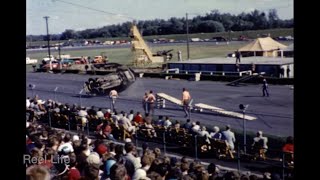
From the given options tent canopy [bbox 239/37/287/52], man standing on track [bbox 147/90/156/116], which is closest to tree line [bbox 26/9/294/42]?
tent canopy [bbox 239/37/287/52]

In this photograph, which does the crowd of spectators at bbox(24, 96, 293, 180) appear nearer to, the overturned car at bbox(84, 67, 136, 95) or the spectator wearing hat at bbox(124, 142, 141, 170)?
the spectator wearing hat at bbox(124, 142, 141, 170)

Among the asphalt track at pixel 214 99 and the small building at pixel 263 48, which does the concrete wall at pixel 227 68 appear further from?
the small building at pixel 263 48

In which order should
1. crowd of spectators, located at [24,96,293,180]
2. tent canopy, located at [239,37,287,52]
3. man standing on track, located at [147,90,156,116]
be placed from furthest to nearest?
1. tent canopy, located at [239,37,287,52]
2. man standing on track, located at [147,90,156,116]
3. crowd of spectators, located at [24,96,293,180]

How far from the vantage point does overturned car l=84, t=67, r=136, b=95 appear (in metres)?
22.4

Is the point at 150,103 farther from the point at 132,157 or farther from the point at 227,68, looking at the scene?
the point at 227,68

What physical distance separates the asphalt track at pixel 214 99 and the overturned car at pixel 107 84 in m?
0.39

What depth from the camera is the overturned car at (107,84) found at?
22422mm

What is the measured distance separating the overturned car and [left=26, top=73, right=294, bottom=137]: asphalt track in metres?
0.39

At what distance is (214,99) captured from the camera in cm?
1991

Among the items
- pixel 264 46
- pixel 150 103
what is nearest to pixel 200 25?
pixel 264 46
